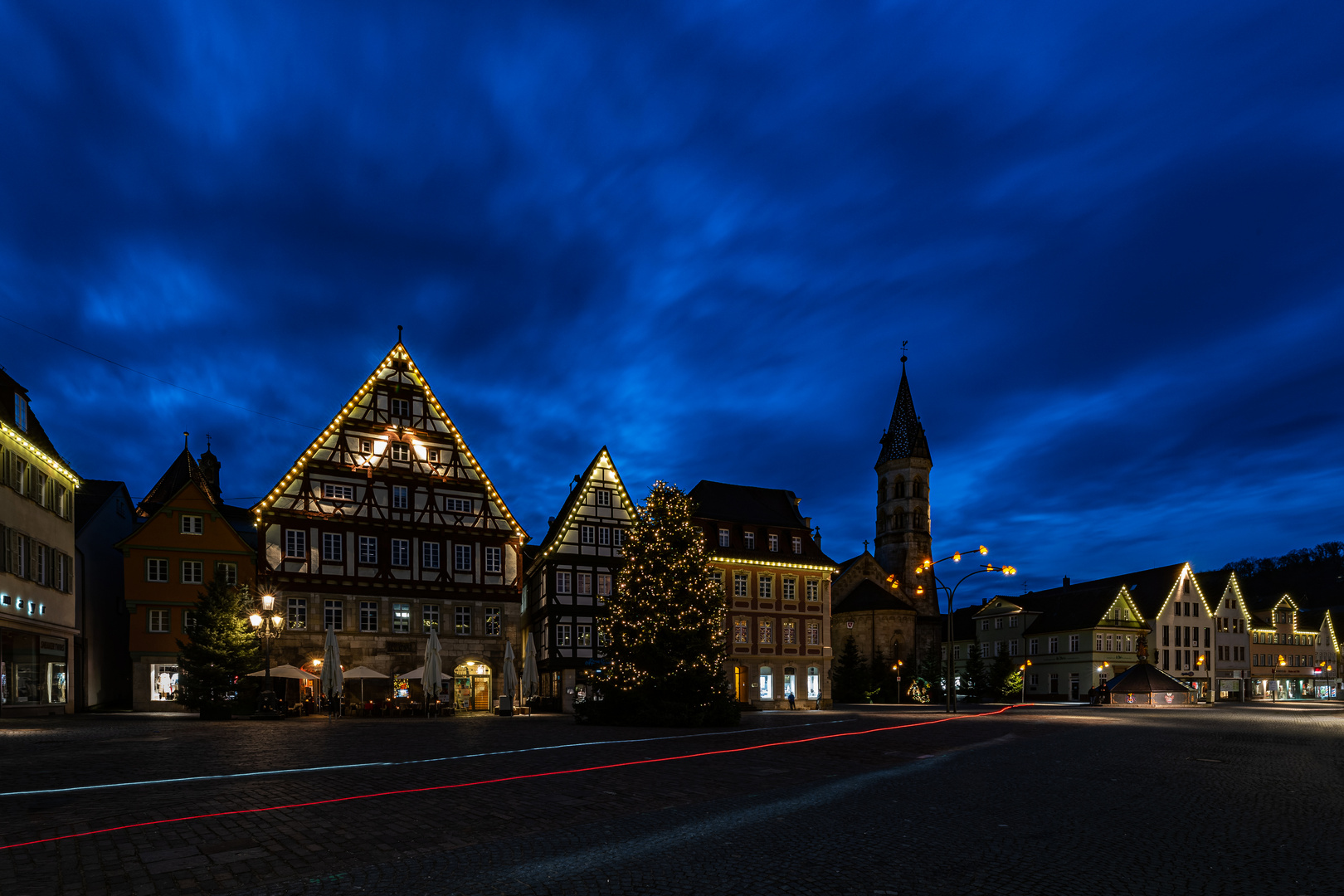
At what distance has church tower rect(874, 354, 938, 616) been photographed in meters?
87.5

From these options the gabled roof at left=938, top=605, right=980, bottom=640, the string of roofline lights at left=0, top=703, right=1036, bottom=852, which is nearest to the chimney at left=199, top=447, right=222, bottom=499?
the string of roofline lights at left=0, top=703, right=1036, bottom=852

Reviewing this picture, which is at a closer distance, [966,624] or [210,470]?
[210,470]

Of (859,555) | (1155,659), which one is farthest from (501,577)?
(1155,659)

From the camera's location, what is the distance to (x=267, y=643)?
32.4 metres

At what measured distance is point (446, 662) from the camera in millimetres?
41844

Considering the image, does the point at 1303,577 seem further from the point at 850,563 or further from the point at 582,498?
the point at 582,498

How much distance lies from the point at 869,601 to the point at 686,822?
67863 mm

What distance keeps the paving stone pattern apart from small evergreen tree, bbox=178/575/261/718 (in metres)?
16.5

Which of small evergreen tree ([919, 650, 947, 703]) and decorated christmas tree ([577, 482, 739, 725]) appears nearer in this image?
decorated christmas tree ([577, 482, 739, 725])

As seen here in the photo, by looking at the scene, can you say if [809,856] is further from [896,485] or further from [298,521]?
[896,485]

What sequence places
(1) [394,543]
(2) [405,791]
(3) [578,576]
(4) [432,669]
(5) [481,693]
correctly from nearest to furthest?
(2) [405,791] < (4) [432,669] < (1) [394,543] < (5) [481,693] < (3) [578,576]

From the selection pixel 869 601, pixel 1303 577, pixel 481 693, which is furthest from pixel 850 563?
pixel 1303 577

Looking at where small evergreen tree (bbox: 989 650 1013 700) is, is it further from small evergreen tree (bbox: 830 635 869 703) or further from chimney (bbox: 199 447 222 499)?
chimney (bbox: 199 447 222 499)

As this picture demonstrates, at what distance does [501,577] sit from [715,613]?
54.6ft
